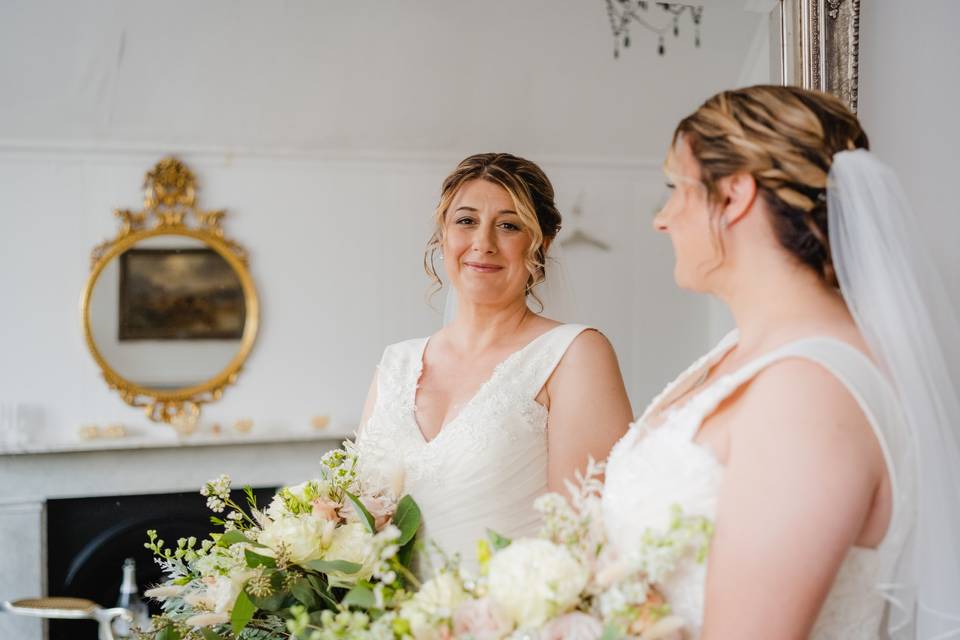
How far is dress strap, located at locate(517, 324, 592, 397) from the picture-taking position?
6.40 feet

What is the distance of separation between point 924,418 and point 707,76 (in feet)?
12.8

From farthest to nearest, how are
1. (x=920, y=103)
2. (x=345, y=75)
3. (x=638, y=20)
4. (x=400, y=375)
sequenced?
(x=345, y=75), (x=638, y=20), (x=400, y=375), (x=920, y=103)

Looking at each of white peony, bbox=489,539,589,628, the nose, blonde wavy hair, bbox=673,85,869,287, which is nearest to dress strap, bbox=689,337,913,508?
blonde wavy hair, bbox=673,85,869,287

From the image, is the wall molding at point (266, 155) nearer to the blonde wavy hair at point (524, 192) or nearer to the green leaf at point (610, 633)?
the blonde wavy hair at point (524, 192)

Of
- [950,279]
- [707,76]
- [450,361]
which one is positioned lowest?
[450,361]

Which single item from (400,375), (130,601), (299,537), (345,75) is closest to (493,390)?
(400,375)

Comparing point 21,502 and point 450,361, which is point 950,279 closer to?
point 450,361

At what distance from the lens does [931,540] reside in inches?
42.5

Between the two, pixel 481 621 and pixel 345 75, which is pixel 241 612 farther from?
pixel 345 75

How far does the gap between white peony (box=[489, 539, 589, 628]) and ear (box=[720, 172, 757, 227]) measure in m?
0.46

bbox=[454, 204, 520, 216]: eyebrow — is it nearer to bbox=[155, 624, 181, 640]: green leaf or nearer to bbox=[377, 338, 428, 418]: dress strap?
bbox=[377, 338, 428, 418]: dress strap

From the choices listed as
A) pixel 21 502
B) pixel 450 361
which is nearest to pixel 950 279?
pixel 450 361

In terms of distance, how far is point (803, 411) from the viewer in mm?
976

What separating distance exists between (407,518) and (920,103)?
50.6 inches
